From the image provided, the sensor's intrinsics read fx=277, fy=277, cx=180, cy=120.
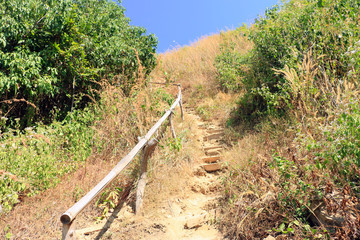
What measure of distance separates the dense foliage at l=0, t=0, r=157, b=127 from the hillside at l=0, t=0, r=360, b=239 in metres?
0.85

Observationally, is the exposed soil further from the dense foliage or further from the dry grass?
the dense foliage

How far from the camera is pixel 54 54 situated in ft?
23.0

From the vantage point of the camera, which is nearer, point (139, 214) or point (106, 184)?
point (106, 184)

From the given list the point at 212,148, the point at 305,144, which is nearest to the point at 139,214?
the point at 305,144

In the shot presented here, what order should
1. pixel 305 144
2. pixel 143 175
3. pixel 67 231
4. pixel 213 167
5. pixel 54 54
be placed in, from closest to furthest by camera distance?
pixel 67 231, pixel 305 144, pixel 143 175, pixel 213 167, pixel 54 54

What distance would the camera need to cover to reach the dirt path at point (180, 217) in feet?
13.7

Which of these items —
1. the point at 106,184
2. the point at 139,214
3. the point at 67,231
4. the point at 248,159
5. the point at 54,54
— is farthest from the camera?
the point at 54,54

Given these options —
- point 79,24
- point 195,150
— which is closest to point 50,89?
point 79,24

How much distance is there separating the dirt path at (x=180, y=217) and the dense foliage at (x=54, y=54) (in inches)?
128

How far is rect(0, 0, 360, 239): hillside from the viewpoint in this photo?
11.2ft

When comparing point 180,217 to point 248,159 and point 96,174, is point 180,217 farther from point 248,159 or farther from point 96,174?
point 96,174

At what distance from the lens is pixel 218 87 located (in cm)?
1116

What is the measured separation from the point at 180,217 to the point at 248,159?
1572 mm

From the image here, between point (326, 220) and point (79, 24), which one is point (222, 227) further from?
point (79, 24)
